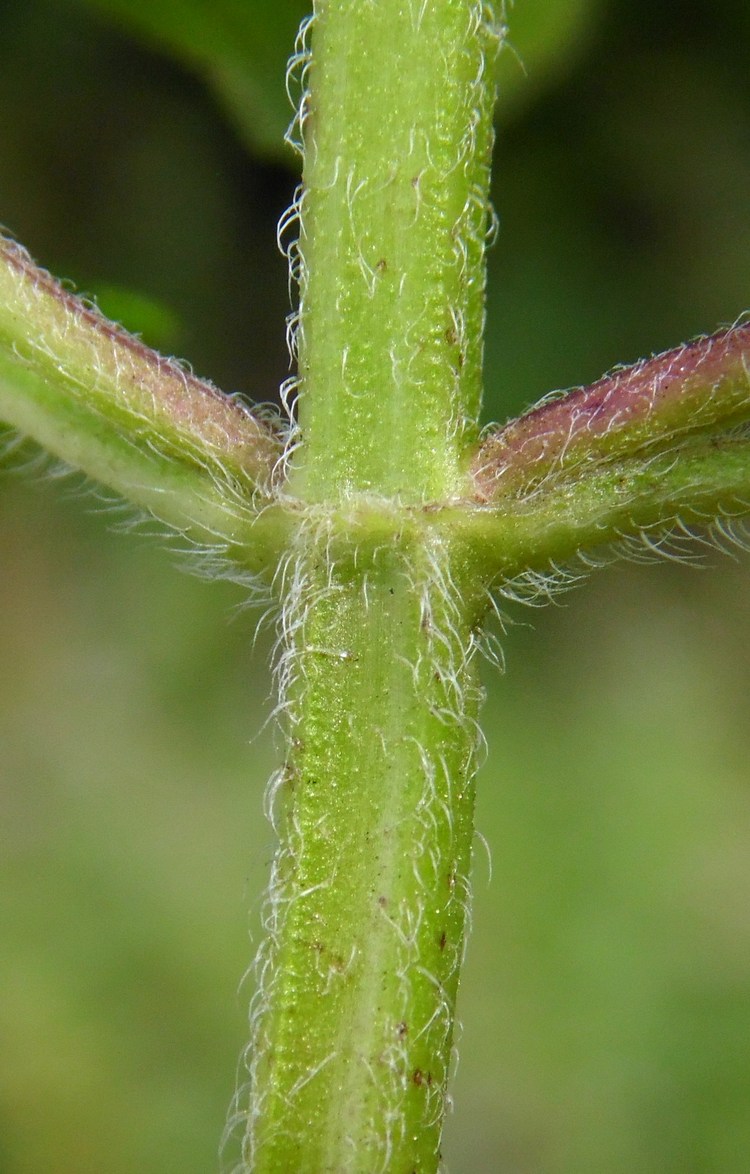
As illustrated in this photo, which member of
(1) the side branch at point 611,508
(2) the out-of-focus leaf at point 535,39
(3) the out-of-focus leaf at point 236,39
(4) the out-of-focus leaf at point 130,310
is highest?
(2) the out-of-focus leaf at point 535,39

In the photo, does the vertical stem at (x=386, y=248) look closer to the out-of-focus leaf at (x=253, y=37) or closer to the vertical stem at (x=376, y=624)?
the vertical stem at (x=376, y=624)

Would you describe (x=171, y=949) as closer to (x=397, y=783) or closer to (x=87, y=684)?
(x=87, y=684)

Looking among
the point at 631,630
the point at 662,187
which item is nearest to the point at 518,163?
the point at 662,187

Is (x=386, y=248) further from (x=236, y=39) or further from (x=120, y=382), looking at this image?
(x=236, y=39)

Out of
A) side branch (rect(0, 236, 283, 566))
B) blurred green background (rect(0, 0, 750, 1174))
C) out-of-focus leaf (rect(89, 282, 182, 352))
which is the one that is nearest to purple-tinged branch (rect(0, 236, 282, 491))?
side branch (rect(0, 236, 283, 566))

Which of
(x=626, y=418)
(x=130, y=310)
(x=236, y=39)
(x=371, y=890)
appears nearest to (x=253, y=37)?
(x=236, y=39)

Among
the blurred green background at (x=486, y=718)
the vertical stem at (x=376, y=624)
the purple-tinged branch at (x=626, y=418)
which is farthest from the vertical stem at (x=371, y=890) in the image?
the blurred green background at (x=486, y=718)

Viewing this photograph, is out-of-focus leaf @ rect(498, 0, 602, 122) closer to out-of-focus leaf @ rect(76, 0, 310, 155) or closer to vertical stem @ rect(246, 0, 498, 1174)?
out-of-focus leaf @ rect(76, 0, 310, 155)
